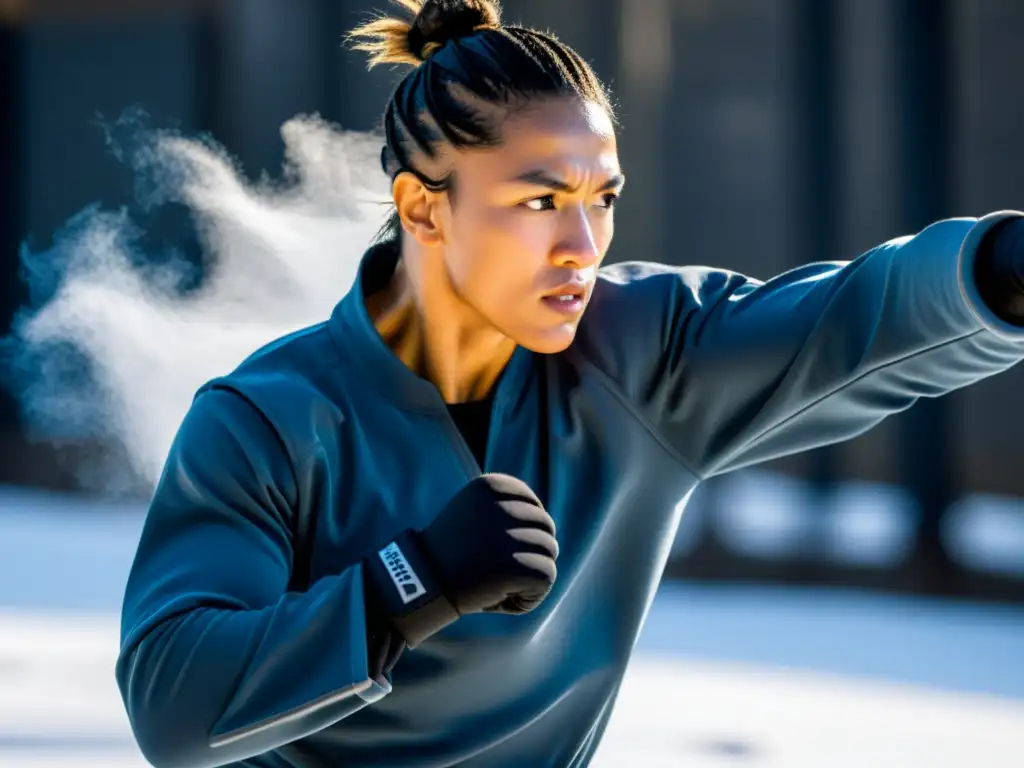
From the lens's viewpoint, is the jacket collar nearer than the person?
No

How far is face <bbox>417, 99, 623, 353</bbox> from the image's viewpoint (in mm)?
1716

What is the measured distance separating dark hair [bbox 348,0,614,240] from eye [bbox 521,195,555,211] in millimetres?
74

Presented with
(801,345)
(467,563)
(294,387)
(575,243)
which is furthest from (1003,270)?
(294,387)

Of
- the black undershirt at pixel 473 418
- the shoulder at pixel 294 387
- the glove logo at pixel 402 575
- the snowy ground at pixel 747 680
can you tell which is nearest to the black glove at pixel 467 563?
the glove logo at pixel 402 575

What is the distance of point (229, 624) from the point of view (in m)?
1.50

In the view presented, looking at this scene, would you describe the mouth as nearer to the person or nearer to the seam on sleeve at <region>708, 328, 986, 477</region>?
the person

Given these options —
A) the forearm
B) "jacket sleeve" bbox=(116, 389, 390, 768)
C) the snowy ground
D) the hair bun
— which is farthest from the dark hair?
the snowy ground

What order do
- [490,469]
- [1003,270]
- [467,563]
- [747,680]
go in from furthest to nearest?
1. [747,680]
2. [490,469]
3. [1003,270]
4. [467,563]

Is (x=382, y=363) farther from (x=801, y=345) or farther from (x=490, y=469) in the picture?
(x=801, y=345)

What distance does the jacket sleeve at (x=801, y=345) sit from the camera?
1675mm

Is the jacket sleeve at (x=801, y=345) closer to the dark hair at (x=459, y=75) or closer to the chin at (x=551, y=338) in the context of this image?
the chin at (x=551, y=338)

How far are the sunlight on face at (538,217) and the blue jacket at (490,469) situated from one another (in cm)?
15

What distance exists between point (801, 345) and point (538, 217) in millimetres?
335

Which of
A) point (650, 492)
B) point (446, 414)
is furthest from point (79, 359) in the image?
point (650, 492)
